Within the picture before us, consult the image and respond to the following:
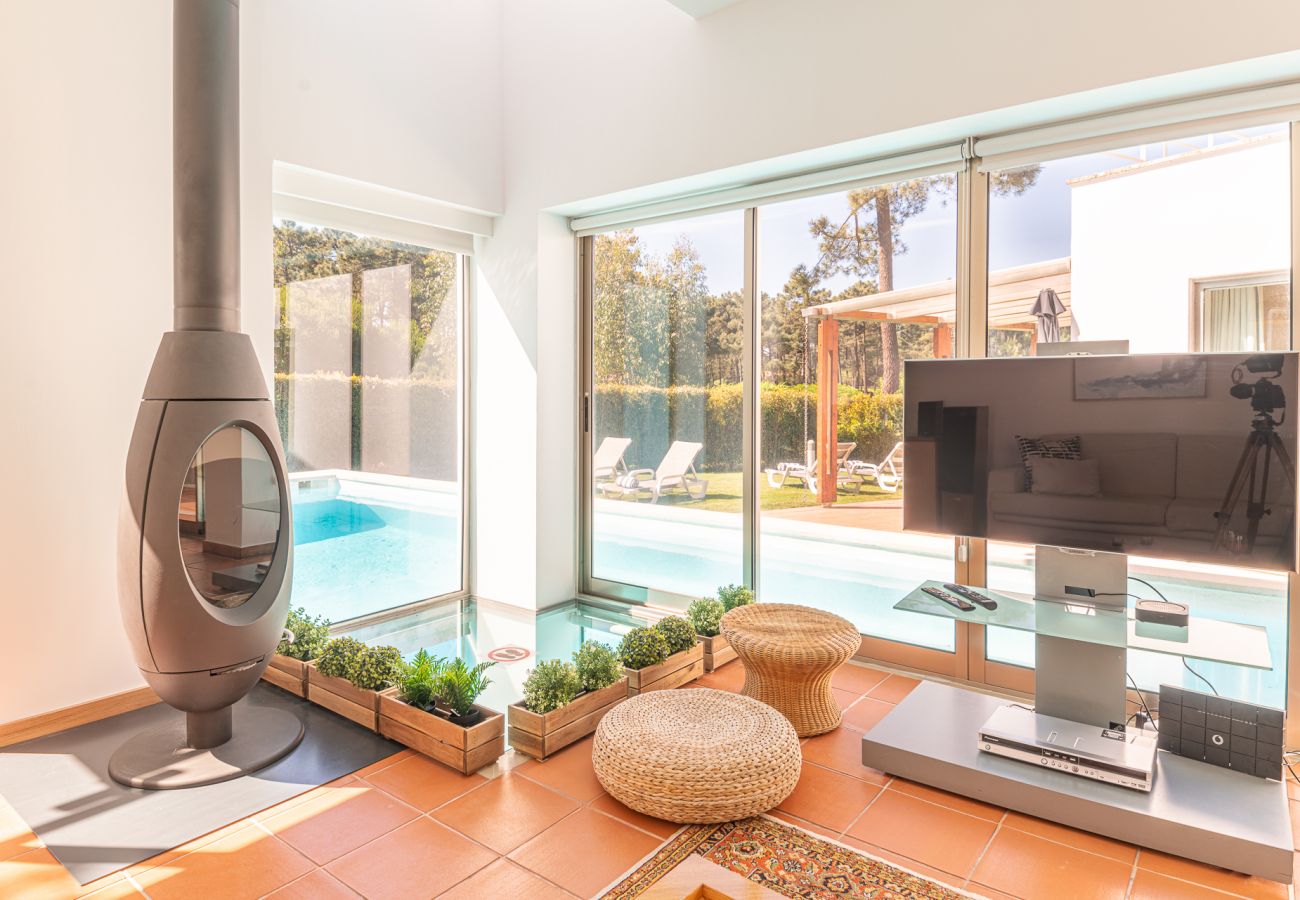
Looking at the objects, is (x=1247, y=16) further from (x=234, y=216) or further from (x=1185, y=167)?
(x=234, y=216)

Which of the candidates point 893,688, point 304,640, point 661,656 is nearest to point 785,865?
point 661,656

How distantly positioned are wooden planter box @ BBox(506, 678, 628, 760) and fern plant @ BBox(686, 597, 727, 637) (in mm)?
741

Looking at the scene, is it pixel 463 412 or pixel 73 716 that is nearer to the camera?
pixel 73 716

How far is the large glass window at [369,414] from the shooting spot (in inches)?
147

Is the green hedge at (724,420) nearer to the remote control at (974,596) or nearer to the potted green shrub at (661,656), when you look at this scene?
the remote control at (974,596)

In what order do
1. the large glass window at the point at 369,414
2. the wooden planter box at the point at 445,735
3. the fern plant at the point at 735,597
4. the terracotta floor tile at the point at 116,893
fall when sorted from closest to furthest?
the terracotta floor tile at the point at 116,893
the wooden planter box at the point at 445,735
the fern plant at the point at 735,597
the large glass window at the point at 369,414

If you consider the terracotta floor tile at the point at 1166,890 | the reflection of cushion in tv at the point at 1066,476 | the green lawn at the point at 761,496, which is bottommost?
the terracotta floor tile at the point at 1166,890

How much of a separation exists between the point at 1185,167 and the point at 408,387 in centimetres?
357

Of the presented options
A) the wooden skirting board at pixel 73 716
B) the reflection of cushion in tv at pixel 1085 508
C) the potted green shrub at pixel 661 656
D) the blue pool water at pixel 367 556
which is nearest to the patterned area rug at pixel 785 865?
the potted green shrub at pixel 661 656

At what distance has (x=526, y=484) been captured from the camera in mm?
4285

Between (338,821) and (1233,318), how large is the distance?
3222mm

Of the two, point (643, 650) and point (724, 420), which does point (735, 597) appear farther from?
point (724, 420)

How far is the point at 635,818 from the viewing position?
223 cm

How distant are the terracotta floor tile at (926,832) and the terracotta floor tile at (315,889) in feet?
4.32
